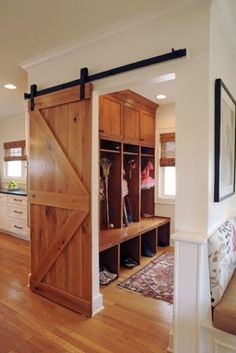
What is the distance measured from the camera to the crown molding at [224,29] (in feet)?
5.56

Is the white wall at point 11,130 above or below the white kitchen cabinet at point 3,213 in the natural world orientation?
above

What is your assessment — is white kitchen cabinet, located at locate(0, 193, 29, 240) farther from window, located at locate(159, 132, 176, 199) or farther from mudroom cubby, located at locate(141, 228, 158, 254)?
window, located at locate(159, 132, 176, 199)

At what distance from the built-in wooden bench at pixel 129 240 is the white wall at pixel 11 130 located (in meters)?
3.08

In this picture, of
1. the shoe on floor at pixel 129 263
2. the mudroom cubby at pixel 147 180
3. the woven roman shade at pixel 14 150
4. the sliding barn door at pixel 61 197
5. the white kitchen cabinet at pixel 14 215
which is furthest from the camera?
the woven roman shade at pixel 14 150

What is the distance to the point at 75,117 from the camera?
2.31 m

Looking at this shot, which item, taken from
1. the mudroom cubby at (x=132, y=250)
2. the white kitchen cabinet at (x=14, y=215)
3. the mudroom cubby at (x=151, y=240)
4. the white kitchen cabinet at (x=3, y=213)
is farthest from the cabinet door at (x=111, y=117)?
the white kitchen cabinet at (x=3, y=213)

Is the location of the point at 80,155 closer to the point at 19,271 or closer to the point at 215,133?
the point at 215,133

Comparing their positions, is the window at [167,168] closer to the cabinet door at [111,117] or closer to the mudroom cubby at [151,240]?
the mudroom cubby at [151,240]

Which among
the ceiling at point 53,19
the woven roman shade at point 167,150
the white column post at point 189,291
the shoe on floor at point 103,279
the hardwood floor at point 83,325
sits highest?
the ceiling at point 53,19

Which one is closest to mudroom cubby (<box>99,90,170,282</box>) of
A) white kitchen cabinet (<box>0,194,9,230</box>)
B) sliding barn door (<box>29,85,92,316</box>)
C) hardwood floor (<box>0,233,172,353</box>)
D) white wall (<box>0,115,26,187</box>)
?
sliding barn door (<box>29,85,92,316</box>)

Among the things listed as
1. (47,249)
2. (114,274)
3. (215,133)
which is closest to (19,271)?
(47,249)

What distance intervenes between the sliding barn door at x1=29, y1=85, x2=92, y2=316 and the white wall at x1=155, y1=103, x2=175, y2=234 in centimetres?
222

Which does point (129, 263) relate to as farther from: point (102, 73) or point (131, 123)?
point (102, 73)

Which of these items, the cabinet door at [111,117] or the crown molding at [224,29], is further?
the cabinet door at [111,117]
